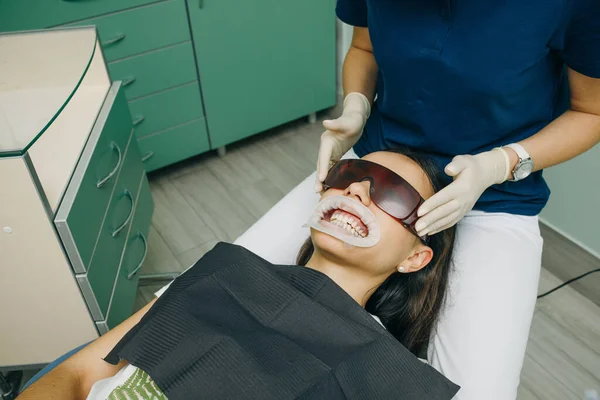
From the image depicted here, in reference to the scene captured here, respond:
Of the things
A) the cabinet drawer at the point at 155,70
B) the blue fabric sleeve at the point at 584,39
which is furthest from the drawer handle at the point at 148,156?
the blue fabric sleeve at the point at 584,39

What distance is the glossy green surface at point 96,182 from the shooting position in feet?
3.99

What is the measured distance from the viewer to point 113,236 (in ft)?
4.76

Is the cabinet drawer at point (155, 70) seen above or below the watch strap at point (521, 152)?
below

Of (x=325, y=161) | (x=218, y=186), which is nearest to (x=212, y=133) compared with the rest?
(x=218, y=186)

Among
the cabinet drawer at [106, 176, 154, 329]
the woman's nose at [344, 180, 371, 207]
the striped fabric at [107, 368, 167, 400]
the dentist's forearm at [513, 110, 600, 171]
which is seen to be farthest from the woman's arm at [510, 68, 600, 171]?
the cabinet drawer at [106, 176, 154, 329]

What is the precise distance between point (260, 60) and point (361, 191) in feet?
5.15

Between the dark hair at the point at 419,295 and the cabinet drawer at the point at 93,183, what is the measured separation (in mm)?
684

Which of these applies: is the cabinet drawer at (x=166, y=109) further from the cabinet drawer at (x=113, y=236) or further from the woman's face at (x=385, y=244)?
the woman's face at (x=385, y=244)

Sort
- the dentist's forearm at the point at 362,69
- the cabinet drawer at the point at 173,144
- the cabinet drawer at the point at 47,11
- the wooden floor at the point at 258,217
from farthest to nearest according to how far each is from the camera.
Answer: the cabinet drawer at the point at 173,144, the cabinet drawer at the point at 47,11, the wooden floor at the point at 258,217, the dentist's forearm at the point at 362,69

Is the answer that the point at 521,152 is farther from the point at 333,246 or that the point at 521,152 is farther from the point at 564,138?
the point at 333,246

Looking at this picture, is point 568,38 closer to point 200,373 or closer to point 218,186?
point 200,373

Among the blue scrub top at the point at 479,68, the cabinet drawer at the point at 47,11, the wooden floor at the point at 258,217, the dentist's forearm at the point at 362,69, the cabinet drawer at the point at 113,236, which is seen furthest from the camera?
the cabinet drawer at the point at 47,11

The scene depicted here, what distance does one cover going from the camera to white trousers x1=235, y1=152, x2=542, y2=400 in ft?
3.45

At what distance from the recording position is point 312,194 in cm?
141
